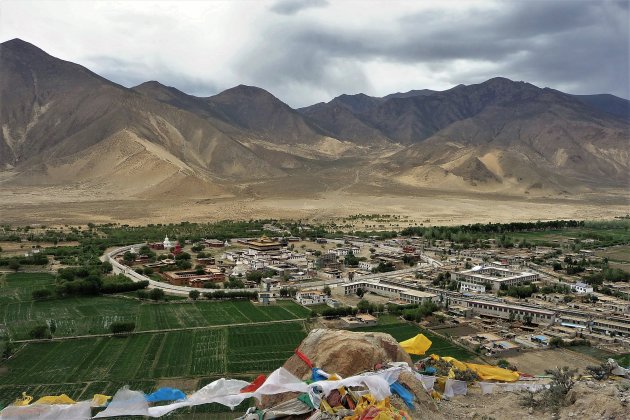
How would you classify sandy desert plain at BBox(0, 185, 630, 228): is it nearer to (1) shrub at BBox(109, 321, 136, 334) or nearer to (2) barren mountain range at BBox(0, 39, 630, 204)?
(2) barren mountain range at BBox(0, 39, 630, 204)

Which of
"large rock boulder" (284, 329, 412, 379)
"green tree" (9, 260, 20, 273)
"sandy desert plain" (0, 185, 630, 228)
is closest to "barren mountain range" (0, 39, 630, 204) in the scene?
"sandy desert plain" (0, 185, 630, 228)

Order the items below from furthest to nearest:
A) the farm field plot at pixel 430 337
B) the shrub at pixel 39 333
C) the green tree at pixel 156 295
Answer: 1. the green tree at pixel 156 295
2. the shrub at pixel 39 333
3. the farm field plot at pixel 430 337

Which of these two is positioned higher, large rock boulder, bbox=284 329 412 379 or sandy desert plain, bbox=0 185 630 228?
sandy desert plain, bbox=0 185 630 228

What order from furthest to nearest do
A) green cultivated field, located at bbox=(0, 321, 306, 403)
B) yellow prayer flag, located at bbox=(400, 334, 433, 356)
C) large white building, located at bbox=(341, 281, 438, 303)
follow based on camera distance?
1. large white building, located at bbox=(341, 281, 438, 303)
2. green cultivated field, located at bbox=(0, 321, 306, 403)
3. yellow prayer flag, located at bbox=(400, 334, 433, 356)

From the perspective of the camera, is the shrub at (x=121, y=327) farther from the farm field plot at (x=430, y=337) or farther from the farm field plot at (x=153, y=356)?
the farm field plot at (x=430, y=337)

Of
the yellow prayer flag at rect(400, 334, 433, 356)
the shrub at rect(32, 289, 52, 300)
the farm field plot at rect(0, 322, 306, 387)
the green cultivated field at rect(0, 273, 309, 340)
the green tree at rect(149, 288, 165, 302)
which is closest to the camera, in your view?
the yellow prayer flag at rect(400, 334, 433, 356)

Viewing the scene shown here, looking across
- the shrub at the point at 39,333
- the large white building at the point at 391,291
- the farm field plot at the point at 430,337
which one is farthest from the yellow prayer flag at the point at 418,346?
the shrub at the point at 39,333
